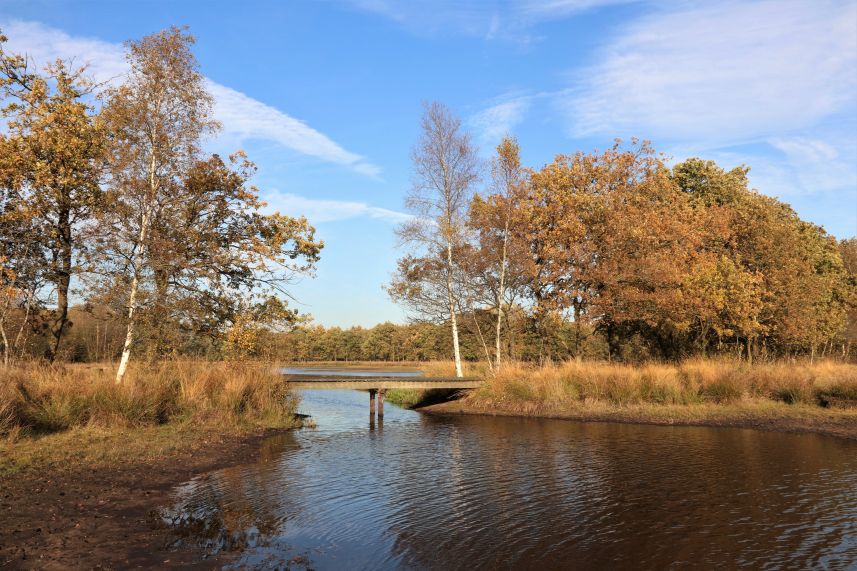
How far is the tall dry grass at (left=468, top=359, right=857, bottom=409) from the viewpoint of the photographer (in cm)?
Result: 2194

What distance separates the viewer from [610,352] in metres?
34.2

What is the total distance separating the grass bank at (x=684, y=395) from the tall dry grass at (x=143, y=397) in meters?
10.3

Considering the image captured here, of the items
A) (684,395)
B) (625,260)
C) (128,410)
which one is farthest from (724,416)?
(128,410)

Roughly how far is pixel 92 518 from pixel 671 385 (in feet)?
69.0

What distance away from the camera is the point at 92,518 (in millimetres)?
8539

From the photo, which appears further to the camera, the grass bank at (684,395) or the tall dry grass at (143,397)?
the grass bank at (684,395)

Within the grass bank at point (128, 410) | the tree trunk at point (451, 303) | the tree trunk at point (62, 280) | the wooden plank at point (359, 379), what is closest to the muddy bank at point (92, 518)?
the grass bank at point (128, 410)

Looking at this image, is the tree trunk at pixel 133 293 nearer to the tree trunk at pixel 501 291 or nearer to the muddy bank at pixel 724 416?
the muddy bank at pixel 724 416

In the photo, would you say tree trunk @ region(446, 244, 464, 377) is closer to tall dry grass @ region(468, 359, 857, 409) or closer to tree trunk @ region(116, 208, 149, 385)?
tall dry grass @ region(468, 359, 857, 409)

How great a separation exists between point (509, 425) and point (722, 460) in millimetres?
8718

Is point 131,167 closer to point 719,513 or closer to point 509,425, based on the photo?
point 509,425

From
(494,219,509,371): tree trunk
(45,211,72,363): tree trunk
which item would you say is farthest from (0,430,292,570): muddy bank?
(494,219,509,371): tree trunk

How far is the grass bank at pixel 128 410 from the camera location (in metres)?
12.1

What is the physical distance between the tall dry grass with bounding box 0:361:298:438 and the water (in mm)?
2222
